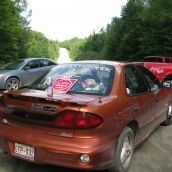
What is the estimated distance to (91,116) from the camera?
410cm

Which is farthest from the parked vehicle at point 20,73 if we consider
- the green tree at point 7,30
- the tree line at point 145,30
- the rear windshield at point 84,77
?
the tree line at point 145,30

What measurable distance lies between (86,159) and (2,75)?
1013cm

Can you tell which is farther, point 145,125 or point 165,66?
point 165,66

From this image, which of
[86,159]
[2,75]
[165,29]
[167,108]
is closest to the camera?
[86,159]

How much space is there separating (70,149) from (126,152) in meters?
1.06

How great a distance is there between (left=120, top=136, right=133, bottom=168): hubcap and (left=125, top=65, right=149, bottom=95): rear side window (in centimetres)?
67

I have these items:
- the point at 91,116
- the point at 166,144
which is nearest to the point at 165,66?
the point at 166,144

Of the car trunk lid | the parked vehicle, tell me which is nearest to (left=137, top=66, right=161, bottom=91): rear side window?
the car trunk lid

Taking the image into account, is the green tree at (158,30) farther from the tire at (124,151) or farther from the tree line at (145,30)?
the tire at (124,151)

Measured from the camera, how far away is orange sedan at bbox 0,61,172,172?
4.08 meters

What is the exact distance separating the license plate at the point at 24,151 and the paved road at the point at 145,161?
46 centimetres

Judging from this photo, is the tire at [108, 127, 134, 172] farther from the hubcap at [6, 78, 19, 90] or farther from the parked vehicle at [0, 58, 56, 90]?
the hubcap at [6, 78, 19, 90]

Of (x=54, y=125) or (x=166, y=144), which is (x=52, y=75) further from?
(x=166, y=144)

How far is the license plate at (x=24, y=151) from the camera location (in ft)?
13.9
